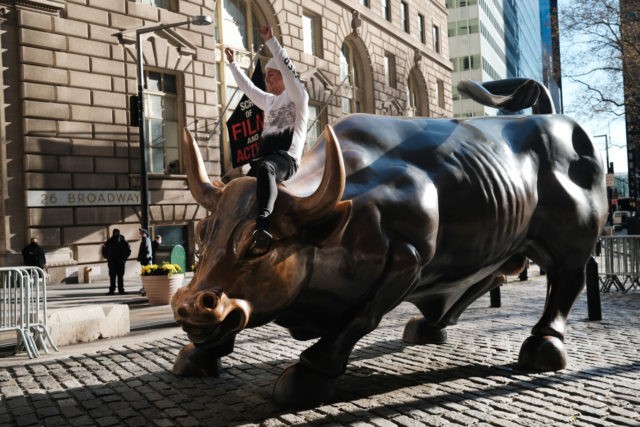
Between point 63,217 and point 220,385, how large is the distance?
13.4m

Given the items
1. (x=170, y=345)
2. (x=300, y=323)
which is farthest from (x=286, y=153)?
(x=170, y=345)

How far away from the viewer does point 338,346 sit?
381 centimetres

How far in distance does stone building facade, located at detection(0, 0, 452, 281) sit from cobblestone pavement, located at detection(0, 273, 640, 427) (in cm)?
1078

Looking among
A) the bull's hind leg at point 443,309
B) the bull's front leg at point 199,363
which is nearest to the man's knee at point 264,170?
the bull's front leg at point 199,363

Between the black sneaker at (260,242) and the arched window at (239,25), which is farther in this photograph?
the arched window at (239,25)

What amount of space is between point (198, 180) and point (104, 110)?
48.8 feet

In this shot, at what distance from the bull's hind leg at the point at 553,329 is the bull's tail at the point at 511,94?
1.62 m

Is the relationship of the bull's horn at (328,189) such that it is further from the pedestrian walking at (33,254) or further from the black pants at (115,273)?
the pedestrian walking at (33,254)

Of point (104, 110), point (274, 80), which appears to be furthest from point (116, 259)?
point (274, 80)

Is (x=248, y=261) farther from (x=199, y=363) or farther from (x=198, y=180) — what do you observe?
(x=199, y=363)

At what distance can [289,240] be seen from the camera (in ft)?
11.7

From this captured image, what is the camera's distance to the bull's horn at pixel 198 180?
3.87 meters

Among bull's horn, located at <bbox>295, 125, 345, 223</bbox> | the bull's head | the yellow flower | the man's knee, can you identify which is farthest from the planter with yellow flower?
bull's horn, located at <bbox>295, 125, 345, 223</bbox>

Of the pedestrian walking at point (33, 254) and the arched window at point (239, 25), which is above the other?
the arched window at point (239, 25)
